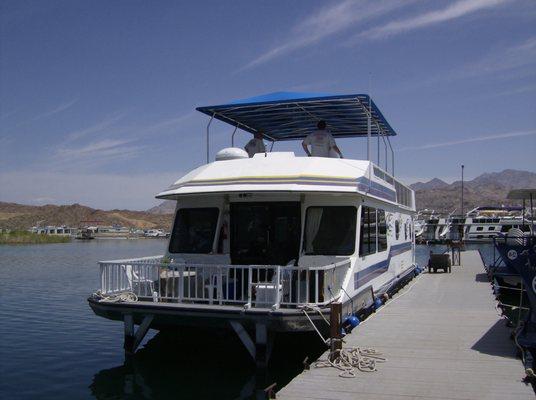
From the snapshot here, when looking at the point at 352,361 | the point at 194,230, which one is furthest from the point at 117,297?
the point at 352,361

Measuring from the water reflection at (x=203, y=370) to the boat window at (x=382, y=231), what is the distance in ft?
11.8

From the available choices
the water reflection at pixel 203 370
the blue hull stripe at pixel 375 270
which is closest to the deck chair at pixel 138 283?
the water reflection at pixel 203 370

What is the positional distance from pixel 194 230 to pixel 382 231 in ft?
14.5

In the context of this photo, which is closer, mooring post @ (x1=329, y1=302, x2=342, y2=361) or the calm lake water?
mooring post @ (x1=329, y1=302, x2=342, y2=361)

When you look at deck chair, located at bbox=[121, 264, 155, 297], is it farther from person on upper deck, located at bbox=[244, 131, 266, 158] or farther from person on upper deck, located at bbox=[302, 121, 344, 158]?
person on upper deck, located at bbox=[244, 131, 266, 158]

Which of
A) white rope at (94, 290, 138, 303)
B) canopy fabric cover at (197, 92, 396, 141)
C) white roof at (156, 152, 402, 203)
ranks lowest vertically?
white rope at (94, 290, 138, 303)

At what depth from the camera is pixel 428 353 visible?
8.71 metres

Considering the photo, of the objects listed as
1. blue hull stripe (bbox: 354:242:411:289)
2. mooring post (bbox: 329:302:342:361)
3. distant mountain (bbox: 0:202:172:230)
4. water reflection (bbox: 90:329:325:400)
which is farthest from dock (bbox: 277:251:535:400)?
distant mountain (bbox: 0:202:172:230)

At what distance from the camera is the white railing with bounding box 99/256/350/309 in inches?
361

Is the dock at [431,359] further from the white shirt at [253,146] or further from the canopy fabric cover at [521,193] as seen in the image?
the canopy fabric cover at [521,193]

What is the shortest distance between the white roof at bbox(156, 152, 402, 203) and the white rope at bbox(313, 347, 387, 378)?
114 inches

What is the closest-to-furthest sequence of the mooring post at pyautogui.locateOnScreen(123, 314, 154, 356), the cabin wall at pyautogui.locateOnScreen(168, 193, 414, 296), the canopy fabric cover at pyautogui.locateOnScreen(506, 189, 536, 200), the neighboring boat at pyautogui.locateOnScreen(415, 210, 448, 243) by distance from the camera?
the mooring post at pyautogui.locateOnScreen(123, 314, 154, 356), the cabin wall at pyautogui.locateOnScreen(168, 193, 414, 296), the canopy fabric cover at pyautogui.locateOnScreen(506, 189, 536, 200), the neighboring boat at pyautogui.locateOnScreen(415, 210, 448, 243)

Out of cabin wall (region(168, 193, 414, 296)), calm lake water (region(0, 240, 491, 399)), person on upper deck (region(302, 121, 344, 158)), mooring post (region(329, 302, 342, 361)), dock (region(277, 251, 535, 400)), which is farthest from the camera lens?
→ person on upper deck (region(302, 121, 344, 158))

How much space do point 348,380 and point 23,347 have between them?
8.19 m
